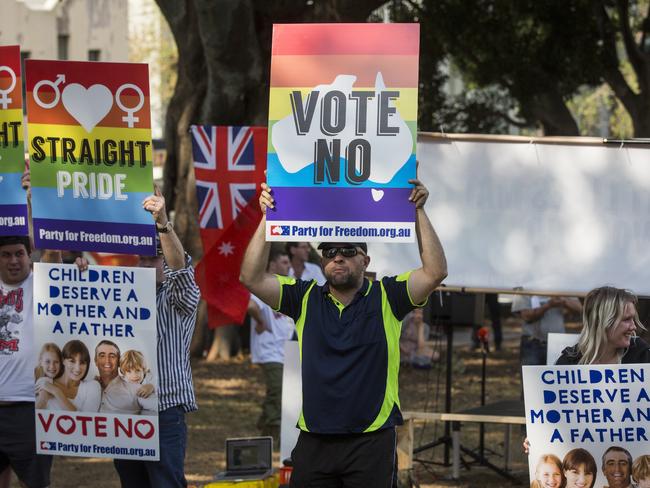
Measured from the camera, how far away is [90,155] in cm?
690

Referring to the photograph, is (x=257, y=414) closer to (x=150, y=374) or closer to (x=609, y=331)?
(x=150, y=374)

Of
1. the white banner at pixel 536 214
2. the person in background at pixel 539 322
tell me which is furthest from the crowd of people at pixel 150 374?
the person in background at pixel 539 322

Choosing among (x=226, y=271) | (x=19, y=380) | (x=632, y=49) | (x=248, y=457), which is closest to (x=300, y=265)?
(x=226, y=271)

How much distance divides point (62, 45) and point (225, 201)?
27018mm

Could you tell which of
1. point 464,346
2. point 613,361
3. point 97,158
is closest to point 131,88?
point 97,158

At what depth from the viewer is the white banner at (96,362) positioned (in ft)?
22.1

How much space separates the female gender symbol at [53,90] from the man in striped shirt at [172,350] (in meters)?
0.78

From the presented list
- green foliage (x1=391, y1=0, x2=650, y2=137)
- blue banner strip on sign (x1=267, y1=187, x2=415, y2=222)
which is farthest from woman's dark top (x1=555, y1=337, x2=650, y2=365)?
green foliage (x1=391, y1=0, x2=650, y2=137)

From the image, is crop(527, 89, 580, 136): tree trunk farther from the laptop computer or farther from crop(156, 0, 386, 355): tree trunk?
the laptop computer

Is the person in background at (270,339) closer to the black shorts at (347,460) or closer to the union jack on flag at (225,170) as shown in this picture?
the union jack on flag at (225,170)

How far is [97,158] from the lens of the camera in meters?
6.88

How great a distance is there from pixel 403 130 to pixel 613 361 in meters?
1.67

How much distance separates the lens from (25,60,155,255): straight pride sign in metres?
6.85

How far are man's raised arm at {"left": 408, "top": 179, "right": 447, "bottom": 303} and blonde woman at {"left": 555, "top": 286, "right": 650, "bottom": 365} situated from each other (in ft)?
3.12
